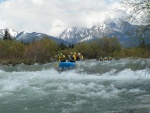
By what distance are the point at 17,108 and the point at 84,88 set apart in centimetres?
555

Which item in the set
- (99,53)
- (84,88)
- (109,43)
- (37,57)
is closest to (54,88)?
(84,88)

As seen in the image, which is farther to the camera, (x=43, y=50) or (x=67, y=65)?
(x=43, y=50)

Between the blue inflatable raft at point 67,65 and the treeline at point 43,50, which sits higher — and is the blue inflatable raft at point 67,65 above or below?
below

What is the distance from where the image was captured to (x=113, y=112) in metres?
10.1

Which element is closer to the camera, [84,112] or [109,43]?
[84,112]

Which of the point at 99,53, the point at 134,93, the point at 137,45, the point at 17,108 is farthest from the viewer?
the point at 99,53

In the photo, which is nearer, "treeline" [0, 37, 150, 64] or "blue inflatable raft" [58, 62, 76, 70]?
"blue inflatable raft" [58, 62, 76, 70]

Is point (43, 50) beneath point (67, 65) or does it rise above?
above

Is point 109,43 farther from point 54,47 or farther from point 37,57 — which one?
point 37,57

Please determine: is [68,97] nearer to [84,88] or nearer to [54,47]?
[84,88]

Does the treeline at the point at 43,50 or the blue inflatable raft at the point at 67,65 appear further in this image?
the treeline at the point at 43,50

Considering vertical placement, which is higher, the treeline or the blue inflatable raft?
the treeline

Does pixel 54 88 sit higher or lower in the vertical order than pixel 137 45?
lower

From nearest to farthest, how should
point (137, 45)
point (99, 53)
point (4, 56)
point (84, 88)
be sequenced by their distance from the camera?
1. point (137, 45)
2. point (84, 88)
3. point (4, 56)
4. point (99, 53)
